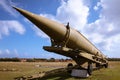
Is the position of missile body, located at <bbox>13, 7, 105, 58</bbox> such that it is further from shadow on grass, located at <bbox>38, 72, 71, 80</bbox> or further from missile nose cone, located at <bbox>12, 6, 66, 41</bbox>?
shadow on grass, located at <bbox>38, 72, 71, 80</bbox>

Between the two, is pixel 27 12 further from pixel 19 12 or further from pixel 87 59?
pixel 87 59

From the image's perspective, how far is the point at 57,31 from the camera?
19.4 metres

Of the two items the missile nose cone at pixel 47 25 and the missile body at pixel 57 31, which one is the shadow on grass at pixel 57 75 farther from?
the missile nose cone at pixel 47 25

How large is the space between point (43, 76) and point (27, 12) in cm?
653

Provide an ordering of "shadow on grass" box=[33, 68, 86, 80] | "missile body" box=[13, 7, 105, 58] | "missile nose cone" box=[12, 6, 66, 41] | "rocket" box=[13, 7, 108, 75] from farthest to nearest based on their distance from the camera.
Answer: "shadow on grass" box=[33, 68, 86, 80], "rocket" box=[13, 7, 108, 75], "missile body" box=[13, 7, 105, 58], "missile nose cone" box=[12, 6, 66, 41]

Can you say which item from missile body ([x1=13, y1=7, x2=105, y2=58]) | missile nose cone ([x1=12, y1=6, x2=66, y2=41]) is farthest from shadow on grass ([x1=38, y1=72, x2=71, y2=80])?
missile nose cone ([x1=12, y1=6, x2=66, y2=41])

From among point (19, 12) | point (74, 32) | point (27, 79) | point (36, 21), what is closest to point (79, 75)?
point (74, 32)

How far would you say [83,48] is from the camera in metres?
23.1

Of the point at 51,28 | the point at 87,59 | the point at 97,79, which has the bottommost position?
the point at 97,79

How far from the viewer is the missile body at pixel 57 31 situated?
702 inches

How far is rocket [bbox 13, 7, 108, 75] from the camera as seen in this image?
18.2m

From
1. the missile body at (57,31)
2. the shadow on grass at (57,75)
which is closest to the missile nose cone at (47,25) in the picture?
the missile body at (57,31)

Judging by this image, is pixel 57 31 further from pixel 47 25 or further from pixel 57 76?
pixel 57 76

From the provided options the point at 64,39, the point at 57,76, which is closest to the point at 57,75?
the point at 57,76
